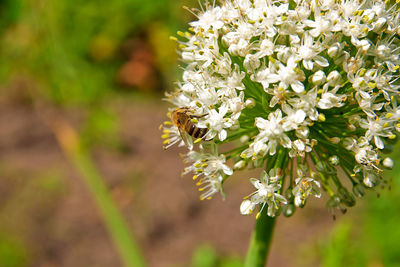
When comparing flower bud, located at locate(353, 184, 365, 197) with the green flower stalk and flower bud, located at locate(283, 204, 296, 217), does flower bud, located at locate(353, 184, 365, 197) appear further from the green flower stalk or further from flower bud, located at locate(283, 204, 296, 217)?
flower bud, located at locate(283, 204, 296, 217)

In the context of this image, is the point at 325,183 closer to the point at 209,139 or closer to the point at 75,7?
the point at 209,139

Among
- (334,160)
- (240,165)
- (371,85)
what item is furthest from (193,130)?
(371,85)

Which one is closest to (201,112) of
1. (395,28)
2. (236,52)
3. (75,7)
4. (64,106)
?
(236,52)

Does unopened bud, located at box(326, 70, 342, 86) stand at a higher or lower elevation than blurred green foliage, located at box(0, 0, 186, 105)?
lower

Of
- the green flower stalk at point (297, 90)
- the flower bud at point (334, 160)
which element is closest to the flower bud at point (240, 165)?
the green flower stalk at point (297, 90)

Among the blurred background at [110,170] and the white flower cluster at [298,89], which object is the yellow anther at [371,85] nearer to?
the white flower cluster at [298,89]

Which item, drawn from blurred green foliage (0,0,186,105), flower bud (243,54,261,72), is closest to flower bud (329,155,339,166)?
flower bud (243,54,261,72)

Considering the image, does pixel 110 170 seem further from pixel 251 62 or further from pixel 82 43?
pixel 251 62
